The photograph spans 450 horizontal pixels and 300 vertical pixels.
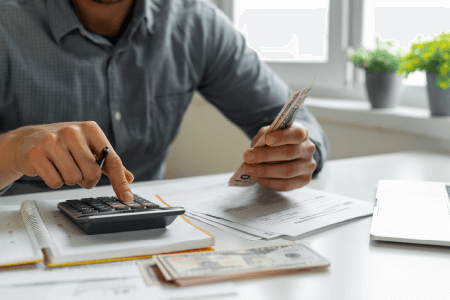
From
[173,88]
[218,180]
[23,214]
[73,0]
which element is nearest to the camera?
[23,214]

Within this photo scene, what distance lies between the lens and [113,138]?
1.14m

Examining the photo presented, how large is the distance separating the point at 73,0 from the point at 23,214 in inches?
27.4

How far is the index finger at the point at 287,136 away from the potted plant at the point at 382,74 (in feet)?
2.58

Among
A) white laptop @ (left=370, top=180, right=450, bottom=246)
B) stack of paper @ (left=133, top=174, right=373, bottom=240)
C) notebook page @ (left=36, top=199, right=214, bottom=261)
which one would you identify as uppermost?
notebook page @ (left=36, top=199, right=214, bottom=261)

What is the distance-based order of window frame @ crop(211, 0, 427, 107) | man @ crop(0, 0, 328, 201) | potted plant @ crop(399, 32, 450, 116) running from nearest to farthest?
man @ crop(0, 0, 328, 201), potted plant @ crop(399, 32, 450, 116), window frame @ crop(211, 0, 427, 107)

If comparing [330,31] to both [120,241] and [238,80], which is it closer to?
[238,80]

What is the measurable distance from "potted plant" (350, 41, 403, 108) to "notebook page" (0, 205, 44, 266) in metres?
1.19

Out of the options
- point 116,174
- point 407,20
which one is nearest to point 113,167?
point 116,174

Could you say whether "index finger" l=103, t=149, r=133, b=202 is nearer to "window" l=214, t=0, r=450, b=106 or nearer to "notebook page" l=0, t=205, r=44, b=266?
"notebook page" l=0, t=205, r=44, b=266

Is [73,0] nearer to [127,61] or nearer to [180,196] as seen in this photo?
[127,61]

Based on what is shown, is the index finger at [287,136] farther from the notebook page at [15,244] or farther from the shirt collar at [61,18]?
the shirt collar at [61,18]

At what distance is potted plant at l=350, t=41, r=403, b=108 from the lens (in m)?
1.46

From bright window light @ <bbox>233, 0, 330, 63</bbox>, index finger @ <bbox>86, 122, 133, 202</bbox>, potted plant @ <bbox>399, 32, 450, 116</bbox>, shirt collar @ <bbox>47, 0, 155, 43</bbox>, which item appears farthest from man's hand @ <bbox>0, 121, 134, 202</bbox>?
bright window light @ <bbox>233, 0, 330, 63</bbox>

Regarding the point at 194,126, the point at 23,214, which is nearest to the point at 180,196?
the point at 23,214
